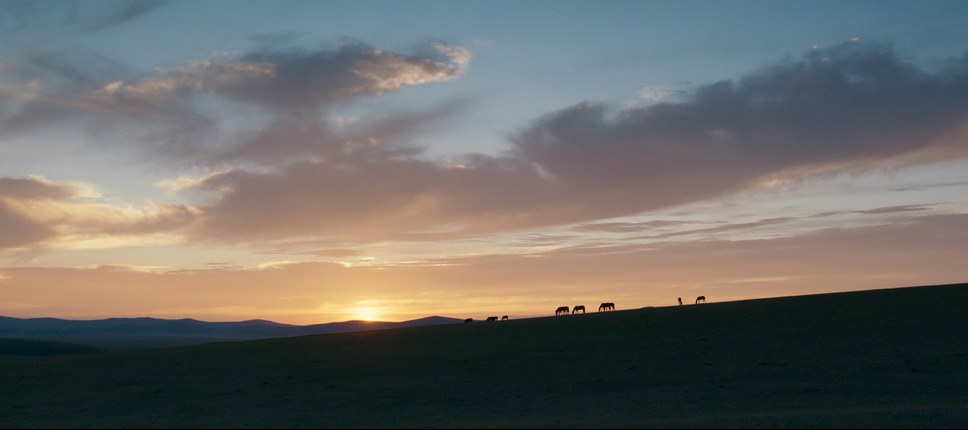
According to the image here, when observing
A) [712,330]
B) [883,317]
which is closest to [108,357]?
[712,330]

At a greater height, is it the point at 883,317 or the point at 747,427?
the point at 883,317

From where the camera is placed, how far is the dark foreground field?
700 inches

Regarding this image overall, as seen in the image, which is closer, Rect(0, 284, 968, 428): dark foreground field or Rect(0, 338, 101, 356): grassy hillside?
Rect(0, 284, 968, 428): dark foreground field

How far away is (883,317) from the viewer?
33750 mm

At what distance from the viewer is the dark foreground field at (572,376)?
1778 centimetres

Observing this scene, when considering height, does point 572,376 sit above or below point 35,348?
above

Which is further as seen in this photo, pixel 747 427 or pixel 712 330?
pixel 712 330

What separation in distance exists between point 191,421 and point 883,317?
3129 cm

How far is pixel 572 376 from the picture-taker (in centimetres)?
2484

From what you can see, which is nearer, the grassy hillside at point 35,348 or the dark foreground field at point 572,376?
the dark foreground field at point 572,376

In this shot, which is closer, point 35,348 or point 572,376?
point 572,376

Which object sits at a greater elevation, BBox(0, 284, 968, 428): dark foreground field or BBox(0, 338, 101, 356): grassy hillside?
BBox(0, 284, 968, 428): dark foreground field

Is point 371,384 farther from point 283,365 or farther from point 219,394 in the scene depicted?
point 283,365

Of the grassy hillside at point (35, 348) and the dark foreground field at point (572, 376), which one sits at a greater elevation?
the dark foreground field at point (572, 376)
